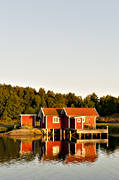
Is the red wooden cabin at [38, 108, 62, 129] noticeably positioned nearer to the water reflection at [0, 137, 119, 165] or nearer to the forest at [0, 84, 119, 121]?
the water reflection at [0, 137, 119, 165]

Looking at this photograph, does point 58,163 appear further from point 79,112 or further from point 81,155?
point 79,112

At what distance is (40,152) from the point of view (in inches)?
1727

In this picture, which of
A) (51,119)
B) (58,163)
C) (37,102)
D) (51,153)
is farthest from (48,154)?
(37,102)

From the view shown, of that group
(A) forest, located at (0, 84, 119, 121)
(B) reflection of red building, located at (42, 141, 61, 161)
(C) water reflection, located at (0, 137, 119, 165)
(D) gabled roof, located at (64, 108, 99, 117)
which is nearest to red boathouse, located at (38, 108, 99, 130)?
(D) gabled roof, located at (64, 108, 99, 117)

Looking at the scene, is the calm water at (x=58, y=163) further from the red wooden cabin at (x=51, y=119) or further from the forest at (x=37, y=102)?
the forest at (x=37, y=102)

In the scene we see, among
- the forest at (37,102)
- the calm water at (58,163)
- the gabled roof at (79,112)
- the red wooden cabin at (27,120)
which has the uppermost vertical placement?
the forest at (37,102)

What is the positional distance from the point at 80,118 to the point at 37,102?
57.9 m

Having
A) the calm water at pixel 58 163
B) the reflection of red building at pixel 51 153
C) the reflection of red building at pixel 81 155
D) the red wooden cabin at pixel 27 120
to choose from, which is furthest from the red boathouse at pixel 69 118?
the reflection of red building at pixel 81 155

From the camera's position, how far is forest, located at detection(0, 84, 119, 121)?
103m

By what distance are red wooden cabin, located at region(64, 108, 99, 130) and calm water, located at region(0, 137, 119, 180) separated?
52.4ft

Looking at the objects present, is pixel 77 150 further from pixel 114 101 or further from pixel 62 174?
pixel 114 101

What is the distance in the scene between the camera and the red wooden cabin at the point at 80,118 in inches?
2492

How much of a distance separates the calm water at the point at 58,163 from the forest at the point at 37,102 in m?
56.0

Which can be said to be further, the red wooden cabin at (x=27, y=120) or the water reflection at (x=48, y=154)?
the red wooden cabin at (x=27, y=120)
